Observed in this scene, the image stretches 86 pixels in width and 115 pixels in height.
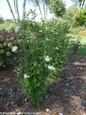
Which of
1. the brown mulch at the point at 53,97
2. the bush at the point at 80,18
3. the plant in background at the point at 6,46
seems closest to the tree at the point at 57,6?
the bush at the point at 80,18

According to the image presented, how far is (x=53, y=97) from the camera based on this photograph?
82.3 inches

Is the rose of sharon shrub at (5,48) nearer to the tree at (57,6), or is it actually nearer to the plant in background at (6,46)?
the plant in background at (6,46)

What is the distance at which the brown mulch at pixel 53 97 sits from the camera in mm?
1788

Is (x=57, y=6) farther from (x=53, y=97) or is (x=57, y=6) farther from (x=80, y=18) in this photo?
(x=53, y=97)

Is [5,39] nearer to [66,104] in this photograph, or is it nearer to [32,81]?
[32,81]

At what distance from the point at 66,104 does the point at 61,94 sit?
273mm

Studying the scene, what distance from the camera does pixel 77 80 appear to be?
271 cm

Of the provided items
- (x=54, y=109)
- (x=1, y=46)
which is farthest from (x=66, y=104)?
(x=1, y=46)

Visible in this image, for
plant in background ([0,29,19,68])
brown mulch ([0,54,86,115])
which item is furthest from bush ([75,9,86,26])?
plant in background ([0,29,19,68])

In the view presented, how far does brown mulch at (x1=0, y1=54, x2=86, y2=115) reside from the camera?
1.79 metres

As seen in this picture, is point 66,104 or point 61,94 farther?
point 61,94

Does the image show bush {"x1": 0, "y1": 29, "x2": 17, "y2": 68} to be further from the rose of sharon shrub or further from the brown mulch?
the brown mulch

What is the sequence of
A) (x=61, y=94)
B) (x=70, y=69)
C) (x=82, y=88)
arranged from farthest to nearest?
(x=70, y=69), (x=82, y=88), (x=61, y=94)

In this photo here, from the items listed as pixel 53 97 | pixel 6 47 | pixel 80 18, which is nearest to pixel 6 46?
pixel 6 47
